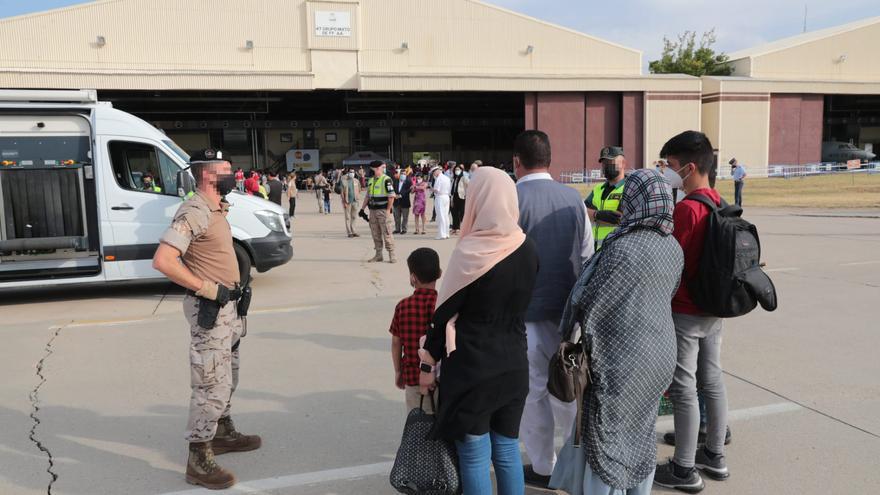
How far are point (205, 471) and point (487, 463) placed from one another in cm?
180

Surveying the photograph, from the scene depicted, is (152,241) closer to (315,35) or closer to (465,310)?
(465,310)

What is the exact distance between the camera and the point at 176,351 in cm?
647

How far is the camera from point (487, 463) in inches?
113

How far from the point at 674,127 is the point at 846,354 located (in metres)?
37.6

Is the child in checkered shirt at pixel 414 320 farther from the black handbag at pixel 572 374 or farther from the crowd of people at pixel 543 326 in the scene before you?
the black handbag at pixel 572 374

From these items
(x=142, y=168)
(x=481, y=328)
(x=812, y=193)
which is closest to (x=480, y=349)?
(x=481, y=328)

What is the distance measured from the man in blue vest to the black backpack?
730mm

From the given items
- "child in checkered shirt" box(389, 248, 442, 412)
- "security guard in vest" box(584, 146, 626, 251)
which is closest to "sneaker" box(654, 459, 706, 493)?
"child in checkered shirt" box(389, 248, 442, 412)

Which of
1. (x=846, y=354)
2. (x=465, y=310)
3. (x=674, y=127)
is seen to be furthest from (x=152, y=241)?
(x=674, y=127)

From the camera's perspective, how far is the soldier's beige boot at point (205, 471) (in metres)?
3.70

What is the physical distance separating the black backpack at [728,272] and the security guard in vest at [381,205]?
8770 mm

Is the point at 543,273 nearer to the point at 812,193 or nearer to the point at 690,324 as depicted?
the point at 690,324

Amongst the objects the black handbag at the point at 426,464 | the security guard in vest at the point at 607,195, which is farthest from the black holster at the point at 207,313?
the security guard in vest at the point at 607,195

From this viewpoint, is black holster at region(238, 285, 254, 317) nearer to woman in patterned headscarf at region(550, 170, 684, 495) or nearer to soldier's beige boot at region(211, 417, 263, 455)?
soldier's beige boot at region(211, 417, 263, 455)
